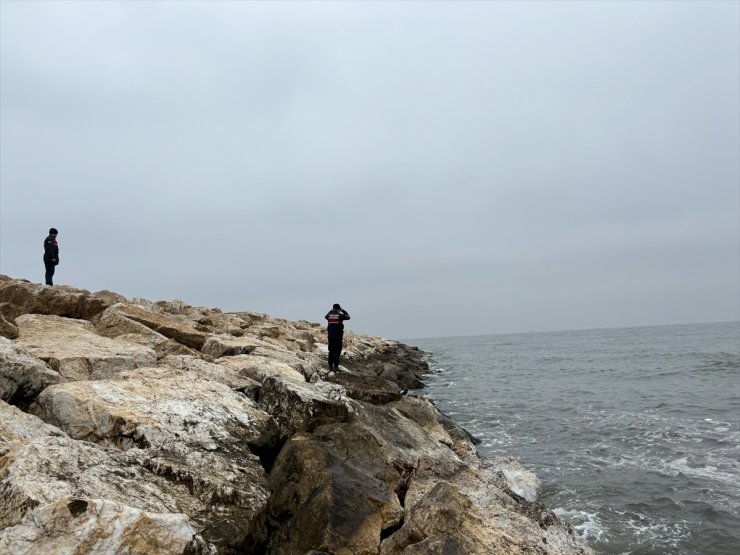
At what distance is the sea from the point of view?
951 centimetres

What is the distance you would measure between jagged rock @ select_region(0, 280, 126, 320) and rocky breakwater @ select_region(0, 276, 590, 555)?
3.35 m

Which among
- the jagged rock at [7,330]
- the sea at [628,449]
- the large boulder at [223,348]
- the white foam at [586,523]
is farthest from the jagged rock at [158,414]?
the sea at [628,449]

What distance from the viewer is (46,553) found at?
3.96 metres

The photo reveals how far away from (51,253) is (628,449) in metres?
19.6

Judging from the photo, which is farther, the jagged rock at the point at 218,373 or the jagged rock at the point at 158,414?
the jagged rock at the point at 218,373

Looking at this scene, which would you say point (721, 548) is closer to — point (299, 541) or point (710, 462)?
point (710, 462)

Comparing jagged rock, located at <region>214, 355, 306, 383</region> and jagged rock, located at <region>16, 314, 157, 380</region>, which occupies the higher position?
jagged rock, located at <region>16, 314, 157, 380</region>

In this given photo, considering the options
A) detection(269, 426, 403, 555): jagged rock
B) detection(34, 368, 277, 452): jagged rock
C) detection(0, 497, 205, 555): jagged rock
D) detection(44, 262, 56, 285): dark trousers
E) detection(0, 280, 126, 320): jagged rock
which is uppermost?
detection(44, 262, 56, 285): dark trousers

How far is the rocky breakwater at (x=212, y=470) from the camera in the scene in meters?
4.38

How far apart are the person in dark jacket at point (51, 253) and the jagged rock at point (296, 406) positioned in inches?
478

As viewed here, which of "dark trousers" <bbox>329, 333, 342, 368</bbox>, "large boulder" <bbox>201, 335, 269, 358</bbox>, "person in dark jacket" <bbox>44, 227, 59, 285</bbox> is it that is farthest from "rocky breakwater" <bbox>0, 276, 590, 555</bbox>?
"person in dark jacket" <bbox>44, 227, 59, 285</bbox>

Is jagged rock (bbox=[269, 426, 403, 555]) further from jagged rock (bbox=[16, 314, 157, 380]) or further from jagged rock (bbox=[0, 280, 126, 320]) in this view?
jagged rock (bbox=[0, 280, 126, 320])

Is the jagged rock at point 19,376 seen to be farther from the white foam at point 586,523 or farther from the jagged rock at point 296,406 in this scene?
the white foam at point 586,523

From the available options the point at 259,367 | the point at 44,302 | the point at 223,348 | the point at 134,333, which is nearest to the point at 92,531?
the point at 259,367
